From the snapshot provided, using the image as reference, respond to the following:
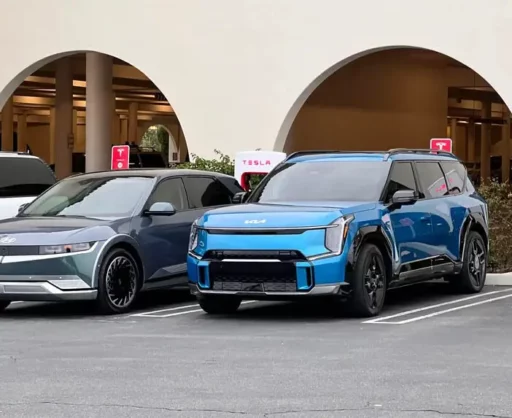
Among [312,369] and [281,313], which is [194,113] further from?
[312,369]

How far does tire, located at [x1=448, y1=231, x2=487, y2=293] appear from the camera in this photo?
13750mm

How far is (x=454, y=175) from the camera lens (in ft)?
46.1

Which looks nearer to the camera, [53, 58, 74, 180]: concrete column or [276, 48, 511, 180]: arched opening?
[276, 48, 511, 180]: arched opening

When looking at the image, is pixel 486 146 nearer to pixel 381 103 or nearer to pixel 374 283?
pixel 381 103

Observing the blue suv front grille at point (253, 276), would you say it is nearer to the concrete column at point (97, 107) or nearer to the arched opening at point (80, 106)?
the arched opening at point (80, 106)

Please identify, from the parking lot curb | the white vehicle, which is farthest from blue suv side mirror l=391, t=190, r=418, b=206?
the white vehicle

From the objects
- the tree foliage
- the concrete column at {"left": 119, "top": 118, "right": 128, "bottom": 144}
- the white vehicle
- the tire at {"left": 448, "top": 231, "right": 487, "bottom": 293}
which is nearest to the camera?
the tire at {"left": 448, "top": 231, "right": 487, "bottom": 293}

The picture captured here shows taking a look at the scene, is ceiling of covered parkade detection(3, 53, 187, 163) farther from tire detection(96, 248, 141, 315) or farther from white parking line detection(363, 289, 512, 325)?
white parking line detection(363, 289, 512, 325)

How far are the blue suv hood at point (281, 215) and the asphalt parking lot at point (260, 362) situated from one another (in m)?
1.00

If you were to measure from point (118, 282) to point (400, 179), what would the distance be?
3.30 meters

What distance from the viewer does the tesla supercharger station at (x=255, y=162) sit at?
59.7 ft

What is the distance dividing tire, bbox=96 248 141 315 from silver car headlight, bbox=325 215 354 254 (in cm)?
245

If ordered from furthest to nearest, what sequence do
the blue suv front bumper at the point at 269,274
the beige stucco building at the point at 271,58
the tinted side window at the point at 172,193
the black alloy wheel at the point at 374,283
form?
the beige stucco building at the point at 271,58 → the tinted side window at the point at 172,193 → the black alloy wheel at the point at 374,283 → the blue suv front bumper at the point at 269,274

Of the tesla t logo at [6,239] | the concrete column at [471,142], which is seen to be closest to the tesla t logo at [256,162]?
the tesla t logo at [6,239]
